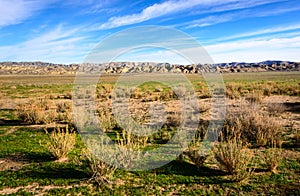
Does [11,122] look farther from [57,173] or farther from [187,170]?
[187,170]

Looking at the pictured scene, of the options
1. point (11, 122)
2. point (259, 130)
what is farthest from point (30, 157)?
point (259, 130)

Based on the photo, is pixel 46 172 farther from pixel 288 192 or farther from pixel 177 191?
pixel 288 192

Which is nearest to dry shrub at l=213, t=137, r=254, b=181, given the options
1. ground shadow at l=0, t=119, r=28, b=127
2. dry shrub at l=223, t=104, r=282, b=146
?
dry shrub at l=223, t=104, r=282, b=146

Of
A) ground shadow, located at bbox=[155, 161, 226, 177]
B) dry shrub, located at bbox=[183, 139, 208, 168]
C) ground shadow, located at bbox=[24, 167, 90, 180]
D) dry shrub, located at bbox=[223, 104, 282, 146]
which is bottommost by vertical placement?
ground shadow, located at bbox=[155, 161, 226, 177]

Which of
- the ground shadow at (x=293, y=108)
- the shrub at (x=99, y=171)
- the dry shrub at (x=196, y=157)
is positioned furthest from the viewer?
A: the ground shadow at (x=293, y=108)

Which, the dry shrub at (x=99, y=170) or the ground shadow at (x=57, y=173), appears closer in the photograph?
the dry shrub at (x=99, y=170)

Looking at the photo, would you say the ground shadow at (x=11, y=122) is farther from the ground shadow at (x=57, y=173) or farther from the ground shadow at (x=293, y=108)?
the ground shadow at (x=293, y=108)

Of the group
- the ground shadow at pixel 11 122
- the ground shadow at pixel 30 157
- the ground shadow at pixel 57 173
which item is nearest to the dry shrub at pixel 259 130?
the ground shadow at pixel 57 173

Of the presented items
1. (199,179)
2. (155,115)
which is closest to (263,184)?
(199,179)

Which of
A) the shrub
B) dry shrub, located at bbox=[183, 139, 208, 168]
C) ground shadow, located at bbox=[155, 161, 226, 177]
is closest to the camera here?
the shrub

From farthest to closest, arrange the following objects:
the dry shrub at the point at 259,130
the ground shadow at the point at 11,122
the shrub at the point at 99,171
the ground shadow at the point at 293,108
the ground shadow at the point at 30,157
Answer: the ground shadow at the point at 293,108 < the ground shadow at the point at 11,122 < the dry shrub at the point at 259,130 < the ground shadow at the point at 30,157 < the shrub at the point at 99,171

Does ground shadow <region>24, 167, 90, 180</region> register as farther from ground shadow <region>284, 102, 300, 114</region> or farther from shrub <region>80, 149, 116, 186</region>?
ground shadow <region>284, 102, 300, 114</region>

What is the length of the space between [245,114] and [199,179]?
5.82 meters

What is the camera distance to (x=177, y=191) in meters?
6.36
